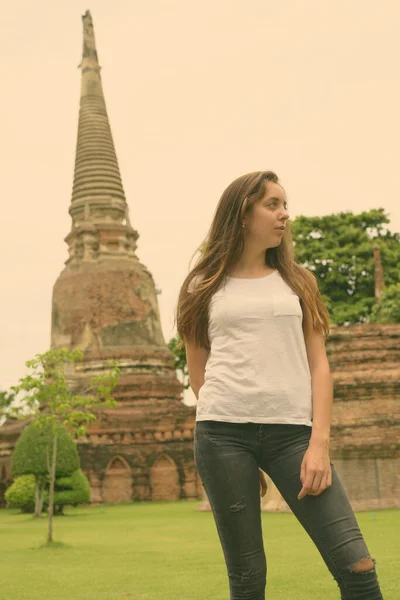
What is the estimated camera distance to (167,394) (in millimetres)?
33125

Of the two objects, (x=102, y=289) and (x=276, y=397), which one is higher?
(x=102, y=289)

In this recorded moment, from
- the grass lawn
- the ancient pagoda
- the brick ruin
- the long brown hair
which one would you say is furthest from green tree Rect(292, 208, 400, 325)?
the long brown hair

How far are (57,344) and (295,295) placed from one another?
107 ft

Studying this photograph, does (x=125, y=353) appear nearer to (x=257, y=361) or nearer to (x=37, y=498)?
(x=37, y=498)

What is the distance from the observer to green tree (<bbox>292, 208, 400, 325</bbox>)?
3875cm

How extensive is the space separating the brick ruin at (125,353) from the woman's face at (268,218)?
15.8 metres

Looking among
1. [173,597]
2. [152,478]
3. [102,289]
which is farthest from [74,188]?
[173,597]

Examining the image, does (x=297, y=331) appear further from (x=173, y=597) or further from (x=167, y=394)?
(x=167, y=394)

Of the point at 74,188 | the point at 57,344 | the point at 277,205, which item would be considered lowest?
the point at 277,205

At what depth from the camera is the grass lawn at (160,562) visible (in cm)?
791

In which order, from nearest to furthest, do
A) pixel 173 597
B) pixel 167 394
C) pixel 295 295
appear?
pixel 295 295 → pixel 173 597 → pixel 167 394

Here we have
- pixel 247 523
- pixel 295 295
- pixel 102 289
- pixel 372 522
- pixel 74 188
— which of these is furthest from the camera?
pixel 74 188

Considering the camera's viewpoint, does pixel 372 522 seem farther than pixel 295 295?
Yes

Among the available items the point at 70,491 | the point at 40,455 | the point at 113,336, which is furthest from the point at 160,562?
the point at 113,336
